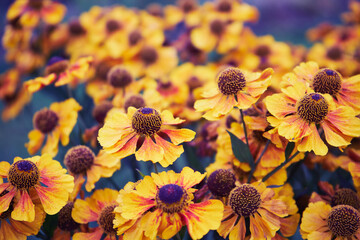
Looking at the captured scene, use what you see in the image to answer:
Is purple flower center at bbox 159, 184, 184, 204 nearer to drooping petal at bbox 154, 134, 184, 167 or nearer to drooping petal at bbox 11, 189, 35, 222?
drooping petal at bbox 154, 134, 184, 167

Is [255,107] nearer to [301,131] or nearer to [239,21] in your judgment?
[301,131]

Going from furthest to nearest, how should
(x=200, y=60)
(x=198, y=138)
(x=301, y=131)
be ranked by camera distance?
(x=200, y=60) → (x=198, y=138) → (x=301, y=131)

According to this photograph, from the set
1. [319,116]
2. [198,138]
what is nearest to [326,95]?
[319,116]

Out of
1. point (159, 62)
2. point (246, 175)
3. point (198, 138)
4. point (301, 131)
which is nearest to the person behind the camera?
point (301, 131)

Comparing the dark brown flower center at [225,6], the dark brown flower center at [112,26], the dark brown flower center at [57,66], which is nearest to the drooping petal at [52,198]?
the dark brown flower center at [57,66]

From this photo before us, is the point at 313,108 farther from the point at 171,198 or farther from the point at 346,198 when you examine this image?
the point at 171,198

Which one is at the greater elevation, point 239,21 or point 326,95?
point 326,95

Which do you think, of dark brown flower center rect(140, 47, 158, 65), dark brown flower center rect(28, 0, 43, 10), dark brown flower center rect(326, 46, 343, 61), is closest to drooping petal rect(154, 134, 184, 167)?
dark brown flower center rect(140, 47, 158, 65)
